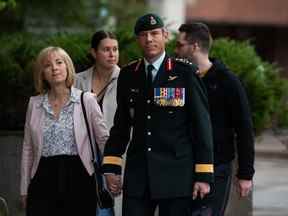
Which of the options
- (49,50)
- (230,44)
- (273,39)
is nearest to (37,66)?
(49,50)

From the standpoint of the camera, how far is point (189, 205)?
18.3 feet

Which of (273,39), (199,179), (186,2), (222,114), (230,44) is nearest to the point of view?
(199,179)

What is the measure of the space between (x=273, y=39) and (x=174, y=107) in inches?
968

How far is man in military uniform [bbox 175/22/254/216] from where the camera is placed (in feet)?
19.8

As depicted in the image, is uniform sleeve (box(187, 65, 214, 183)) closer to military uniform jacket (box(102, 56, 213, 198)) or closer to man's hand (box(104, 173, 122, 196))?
military uniform jacket (box(102, 56, 213, 198))

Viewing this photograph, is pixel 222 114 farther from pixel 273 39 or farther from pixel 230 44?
pixel 273 39

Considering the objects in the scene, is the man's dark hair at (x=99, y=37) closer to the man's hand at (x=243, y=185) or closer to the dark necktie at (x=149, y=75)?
the dark necktie at (x=149, y=75)

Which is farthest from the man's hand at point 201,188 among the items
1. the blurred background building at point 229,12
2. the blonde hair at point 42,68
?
the blurred background building at point 229,12

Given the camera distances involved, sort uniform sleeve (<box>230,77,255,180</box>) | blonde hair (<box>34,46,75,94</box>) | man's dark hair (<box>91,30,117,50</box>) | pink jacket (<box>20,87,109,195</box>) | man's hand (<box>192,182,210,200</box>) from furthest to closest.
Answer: man's dark hair (<box>91,30,117,50</box>), blonde hair (<box>34,46,75,94</box>), pink jacket (<box>20,87,109,195</box>), uniform sleeve (<box>230,77,255,180</box>), man's hand (<box>192,182,210,200</box>)

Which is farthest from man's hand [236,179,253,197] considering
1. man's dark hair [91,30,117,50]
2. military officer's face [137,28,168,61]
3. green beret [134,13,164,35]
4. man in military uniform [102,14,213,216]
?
man's dark hair [91,30,117,50]

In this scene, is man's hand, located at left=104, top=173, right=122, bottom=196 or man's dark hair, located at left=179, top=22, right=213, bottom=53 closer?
man's hand, located at left=104, top=173, right=122, bottom=196

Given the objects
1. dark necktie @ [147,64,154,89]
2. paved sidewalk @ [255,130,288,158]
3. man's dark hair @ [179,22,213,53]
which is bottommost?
paved sidewalk @ [255,130,288,158]

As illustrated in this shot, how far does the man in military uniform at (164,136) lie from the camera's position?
18.0 feet

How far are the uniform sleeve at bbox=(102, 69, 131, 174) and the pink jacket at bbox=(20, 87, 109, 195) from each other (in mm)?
371
